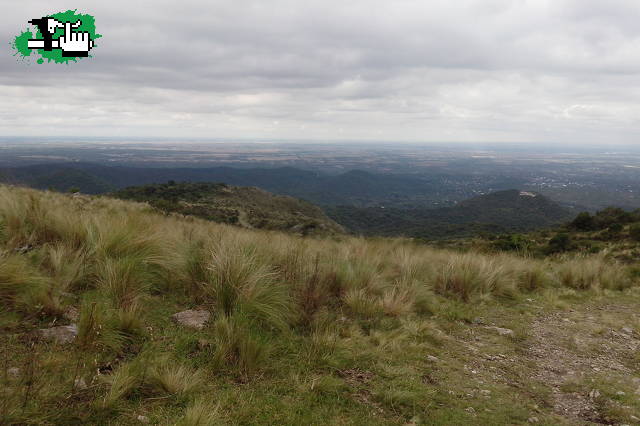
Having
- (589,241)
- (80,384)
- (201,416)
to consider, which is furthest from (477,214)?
(80,384)

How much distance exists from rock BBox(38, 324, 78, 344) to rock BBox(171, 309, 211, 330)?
3.07 feet

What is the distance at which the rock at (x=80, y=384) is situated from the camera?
8.36 ft

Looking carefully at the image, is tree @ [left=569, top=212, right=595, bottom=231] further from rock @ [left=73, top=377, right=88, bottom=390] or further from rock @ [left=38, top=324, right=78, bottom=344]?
rock @ [left=73, top=377, right=88, bottom=390]

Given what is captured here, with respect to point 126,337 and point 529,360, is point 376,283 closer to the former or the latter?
point 529,360

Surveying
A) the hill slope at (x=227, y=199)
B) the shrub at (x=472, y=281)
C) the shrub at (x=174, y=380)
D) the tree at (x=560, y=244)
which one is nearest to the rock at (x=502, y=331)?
the shrub at (x=472, y=281)

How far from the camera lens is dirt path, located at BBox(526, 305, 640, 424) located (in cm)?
331

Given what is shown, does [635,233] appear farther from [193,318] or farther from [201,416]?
[201,416]

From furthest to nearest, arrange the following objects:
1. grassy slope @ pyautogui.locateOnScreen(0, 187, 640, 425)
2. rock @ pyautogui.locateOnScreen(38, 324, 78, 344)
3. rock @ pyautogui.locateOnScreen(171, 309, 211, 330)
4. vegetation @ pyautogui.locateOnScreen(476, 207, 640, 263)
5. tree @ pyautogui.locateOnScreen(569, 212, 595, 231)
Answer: tree @ pyautogui.locateOnScreen(569, 212, 595, 231) < vegetation @ pyautogui.locateOnScreen(476, 207, 640, 263) < rock @ pyautogui.locateOnScreen(171, 309, 211, 330) < rock @ pyautogui.locateOnScreen(38, 324, 78, 344) < grassy slope @ pyautogui.locateOnScreen(0, 187, 640, 425)

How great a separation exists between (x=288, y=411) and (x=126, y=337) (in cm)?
160

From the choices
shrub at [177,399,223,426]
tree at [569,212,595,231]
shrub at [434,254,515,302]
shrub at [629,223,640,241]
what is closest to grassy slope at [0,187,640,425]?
shrub at [177,399,223,426]

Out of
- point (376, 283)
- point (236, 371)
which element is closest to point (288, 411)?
point (236, 371)

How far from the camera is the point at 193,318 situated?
4.03m

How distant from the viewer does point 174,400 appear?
2.69 m

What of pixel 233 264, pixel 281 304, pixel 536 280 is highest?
pixel 233 264
